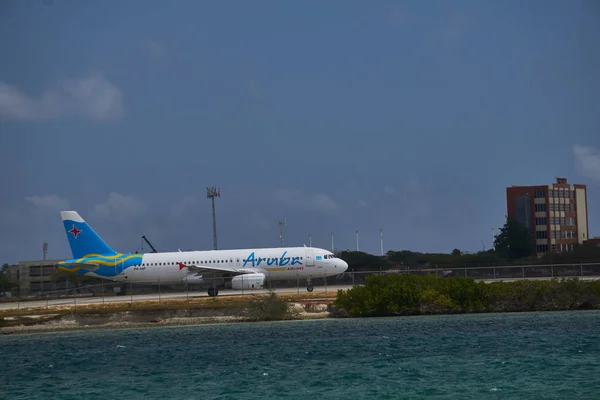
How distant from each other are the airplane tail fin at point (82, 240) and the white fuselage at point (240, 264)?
2207 mm

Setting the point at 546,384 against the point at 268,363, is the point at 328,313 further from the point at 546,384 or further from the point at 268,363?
the point at 546,384

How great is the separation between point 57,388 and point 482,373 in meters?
13.5

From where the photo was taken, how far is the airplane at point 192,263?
59.8 m

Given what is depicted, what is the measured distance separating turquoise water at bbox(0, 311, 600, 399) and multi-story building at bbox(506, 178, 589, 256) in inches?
2929

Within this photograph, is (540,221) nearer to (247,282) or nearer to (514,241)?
(514,241)

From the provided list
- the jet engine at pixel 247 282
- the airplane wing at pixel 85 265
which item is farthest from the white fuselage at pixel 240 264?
the jet engine at pixel 247 282

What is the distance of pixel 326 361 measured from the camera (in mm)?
29625

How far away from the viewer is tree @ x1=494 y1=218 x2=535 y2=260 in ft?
351

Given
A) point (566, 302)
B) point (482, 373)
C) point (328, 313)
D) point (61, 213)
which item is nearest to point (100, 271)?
point (61, 213)

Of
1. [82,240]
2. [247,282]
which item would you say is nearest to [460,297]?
[247,282]

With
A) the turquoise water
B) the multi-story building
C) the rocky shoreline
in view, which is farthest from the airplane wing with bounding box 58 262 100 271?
the multi-story building

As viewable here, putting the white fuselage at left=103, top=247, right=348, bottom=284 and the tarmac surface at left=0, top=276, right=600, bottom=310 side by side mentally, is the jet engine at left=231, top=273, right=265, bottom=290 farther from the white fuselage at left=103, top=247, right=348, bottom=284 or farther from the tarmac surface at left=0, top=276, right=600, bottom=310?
the white fuselage at left=103, top=247, right=348, bottom=284

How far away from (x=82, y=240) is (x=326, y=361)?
37.3 metres

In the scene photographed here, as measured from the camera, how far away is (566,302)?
46812mm
